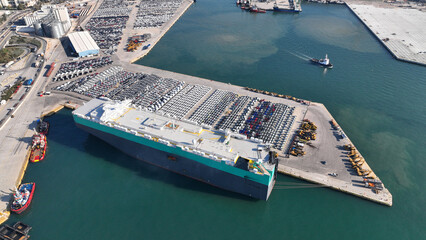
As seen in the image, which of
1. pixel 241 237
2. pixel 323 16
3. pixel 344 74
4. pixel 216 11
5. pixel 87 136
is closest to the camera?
pixel 241 237

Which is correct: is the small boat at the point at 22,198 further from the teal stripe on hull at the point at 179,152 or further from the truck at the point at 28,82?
the truck at the point at 28,82

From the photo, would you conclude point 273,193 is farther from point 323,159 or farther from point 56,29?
point 56,29

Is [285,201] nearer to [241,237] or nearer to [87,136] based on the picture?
[241,237]

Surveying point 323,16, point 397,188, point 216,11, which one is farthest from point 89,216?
point 323,16

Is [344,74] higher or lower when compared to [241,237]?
higher

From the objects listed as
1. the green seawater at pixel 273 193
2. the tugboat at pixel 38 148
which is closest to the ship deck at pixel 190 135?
the green seawater at pixel 273 193

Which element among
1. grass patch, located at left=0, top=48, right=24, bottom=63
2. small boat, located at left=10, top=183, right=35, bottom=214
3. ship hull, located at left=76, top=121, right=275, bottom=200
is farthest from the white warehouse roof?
small boat, located at left=10, top=183, right=35, bottom=214

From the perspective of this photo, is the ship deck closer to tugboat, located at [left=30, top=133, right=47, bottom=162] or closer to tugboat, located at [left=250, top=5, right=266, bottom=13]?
tugboat, located at [left=30, top=133, right=47, bottom=162]
